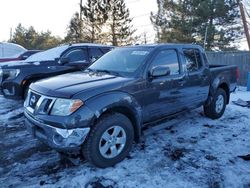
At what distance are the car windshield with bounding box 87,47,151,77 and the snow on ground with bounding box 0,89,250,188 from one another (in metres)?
1.34

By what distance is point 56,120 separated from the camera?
12.1ft

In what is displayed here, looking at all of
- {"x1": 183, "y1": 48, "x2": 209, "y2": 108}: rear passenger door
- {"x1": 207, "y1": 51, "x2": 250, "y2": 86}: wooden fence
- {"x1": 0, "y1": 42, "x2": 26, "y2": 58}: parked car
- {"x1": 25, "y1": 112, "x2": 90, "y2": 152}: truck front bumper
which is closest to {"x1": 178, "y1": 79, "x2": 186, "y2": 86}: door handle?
{"x1": 183, "y1": 48, "x2": 209, "y2": 108}: rear passenger door

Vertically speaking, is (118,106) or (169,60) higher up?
(169,60)

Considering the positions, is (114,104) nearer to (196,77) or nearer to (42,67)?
(196,77)

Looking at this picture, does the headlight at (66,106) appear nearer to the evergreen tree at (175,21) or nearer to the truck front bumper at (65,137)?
the truck front bumper at (65,137)

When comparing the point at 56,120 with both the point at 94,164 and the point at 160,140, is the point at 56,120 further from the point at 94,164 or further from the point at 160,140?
the point at 160,140

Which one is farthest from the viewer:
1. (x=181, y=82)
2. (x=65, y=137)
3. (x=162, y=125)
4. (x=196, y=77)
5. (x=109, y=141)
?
(x=196, y=77)

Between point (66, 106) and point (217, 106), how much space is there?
4.16m

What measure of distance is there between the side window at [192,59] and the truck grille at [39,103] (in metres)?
2.88

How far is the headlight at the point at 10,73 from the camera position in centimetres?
703

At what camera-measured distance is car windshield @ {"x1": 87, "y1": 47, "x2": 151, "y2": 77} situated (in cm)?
471

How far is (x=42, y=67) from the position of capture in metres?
7.33

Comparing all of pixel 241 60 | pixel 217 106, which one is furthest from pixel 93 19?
pixel 217 106

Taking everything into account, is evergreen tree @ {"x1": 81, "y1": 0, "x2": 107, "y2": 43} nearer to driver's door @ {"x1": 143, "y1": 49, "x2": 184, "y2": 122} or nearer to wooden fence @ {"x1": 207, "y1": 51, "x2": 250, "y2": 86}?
wooden fence @ {"x1": 207, "y1": 51, "x2": 250, "y2": 86}
